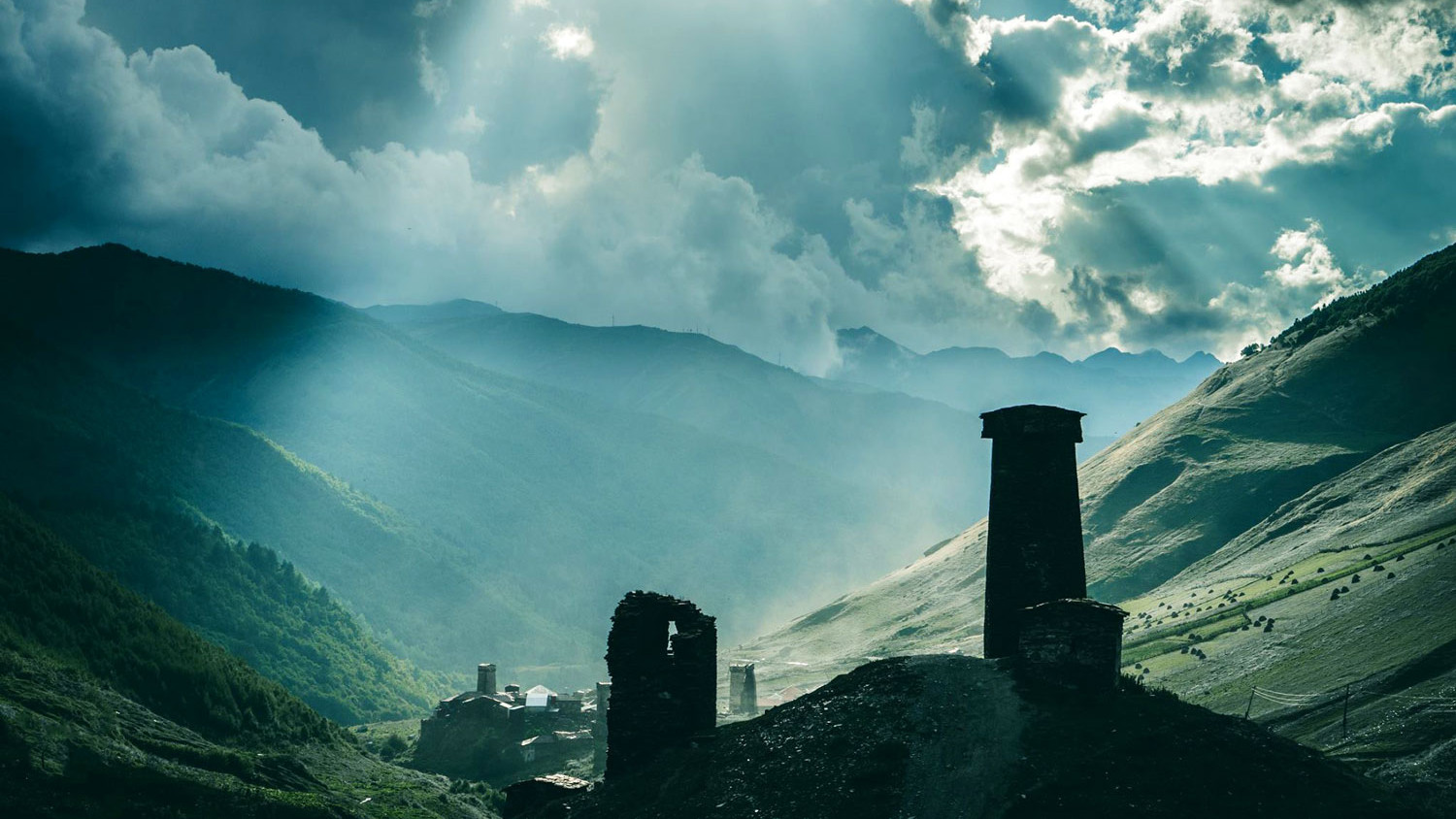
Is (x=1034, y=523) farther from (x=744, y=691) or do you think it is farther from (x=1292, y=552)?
(x=1292, y=552)

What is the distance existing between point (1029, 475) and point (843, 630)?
97355 millimetres

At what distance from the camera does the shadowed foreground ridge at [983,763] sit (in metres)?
22.2

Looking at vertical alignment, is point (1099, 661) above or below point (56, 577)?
below

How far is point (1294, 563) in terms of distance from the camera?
87875 millimetres

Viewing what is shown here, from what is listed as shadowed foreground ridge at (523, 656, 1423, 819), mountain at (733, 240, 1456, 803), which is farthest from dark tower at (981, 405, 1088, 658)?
mountain at (733, 240, 1456, 803)

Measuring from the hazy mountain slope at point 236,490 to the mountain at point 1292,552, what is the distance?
5397 cm

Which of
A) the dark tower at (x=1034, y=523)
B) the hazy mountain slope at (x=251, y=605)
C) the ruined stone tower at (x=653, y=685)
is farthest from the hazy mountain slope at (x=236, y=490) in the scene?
the dark tower at (x=1034, y=523)

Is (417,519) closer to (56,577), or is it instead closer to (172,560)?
(172,560)

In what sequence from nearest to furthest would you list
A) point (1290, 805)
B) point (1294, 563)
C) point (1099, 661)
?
point (1290, 805)
point (1099, 661)
point (1294, 563)

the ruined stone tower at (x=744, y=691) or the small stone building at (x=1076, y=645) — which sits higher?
the ruined stone tower at (x=744, y=691)

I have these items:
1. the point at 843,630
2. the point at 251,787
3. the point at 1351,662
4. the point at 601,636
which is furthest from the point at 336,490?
the point at 1351,662

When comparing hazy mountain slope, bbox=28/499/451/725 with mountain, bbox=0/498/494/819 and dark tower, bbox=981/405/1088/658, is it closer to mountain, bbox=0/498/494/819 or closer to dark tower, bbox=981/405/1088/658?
mountain, bbox=0/498/494/819

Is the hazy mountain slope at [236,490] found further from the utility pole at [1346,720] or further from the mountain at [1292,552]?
the utility pole at [1346,720]

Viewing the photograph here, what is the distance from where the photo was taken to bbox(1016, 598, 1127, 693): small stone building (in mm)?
26344
